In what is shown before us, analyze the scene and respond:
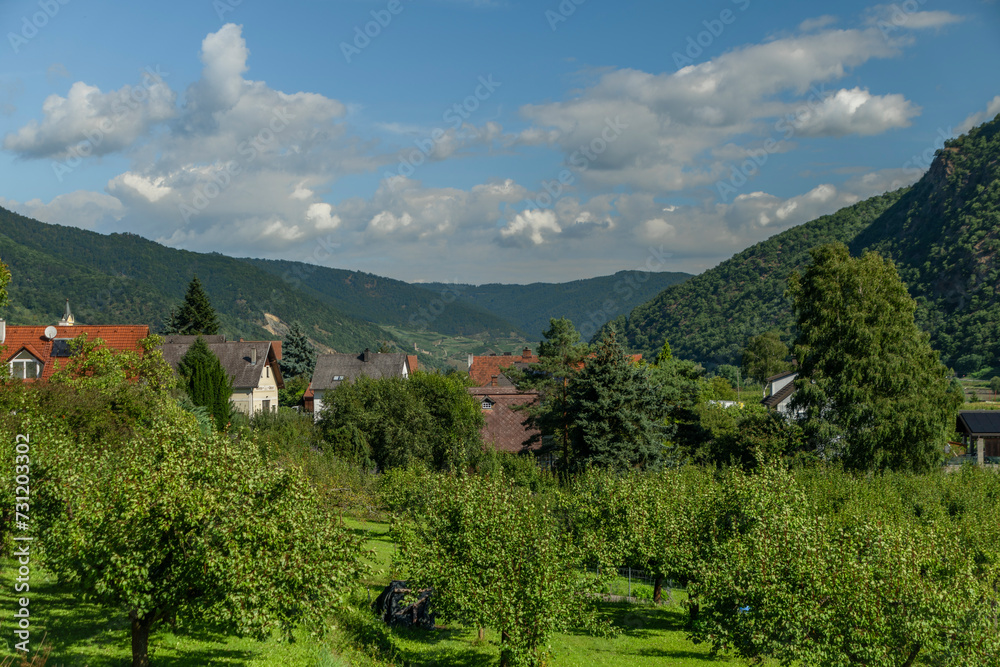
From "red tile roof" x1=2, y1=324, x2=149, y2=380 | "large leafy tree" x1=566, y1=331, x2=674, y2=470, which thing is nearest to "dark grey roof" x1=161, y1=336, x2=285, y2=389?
"red tile roof" x1=2, y1=324, x2=149, y2=380

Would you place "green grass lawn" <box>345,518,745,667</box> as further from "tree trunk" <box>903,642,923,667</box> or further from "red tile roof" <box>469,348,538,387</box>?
"red tile roof" <box>469,348,538,387</box>

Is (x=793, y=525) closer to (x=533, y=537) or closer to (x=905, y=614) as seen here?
(x=905, y=614)

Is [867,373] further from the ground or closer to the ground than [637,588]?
further from the ground

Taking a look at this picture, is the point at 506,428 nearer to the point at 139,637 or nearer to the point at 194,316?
the point at 139,637

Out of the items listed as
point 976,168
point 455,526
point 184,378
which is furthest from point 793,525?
point 976,168

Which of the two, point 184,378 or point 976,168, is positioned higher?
point 976,168

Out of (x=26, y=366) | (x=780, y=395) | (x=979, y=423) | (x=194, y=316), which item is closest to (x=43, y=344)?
(x=26, y=366)

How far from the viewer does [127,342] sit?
47250mm

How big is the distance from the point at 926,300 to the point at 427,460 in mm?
125762

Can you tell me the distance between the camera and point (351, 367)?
7988 centimetres

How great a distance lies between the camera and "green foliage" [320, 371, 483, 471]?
4516 centimetres

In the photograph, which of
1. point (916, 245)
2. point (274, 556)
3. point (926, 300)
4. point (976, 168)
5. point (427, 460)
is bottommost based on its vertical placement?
point (427, 460)

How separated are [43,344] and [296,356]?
175 feet

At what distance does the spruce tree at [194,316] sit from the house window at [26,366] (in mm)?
45293
